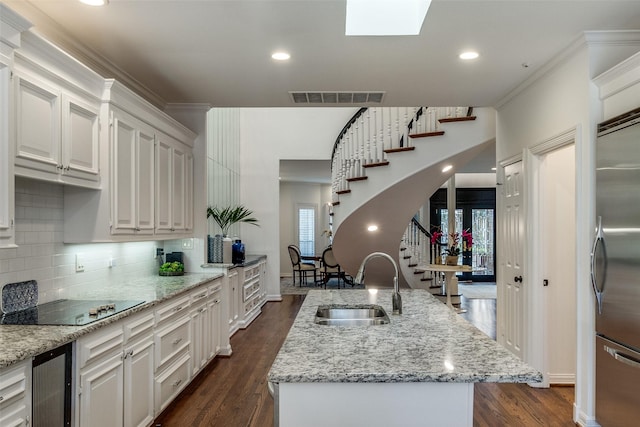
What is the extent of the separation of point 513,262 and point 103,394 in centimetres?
367

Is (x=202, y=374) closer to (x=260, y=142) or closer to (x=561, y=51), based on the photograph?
(x=561, y=51)

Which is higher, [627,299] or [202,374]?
[627,299]

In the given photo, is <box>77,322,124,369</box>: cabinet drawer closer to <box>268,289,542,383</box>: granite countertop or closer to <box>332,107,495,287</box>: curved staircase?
<box>268,289,542,383</box>: granite countertop

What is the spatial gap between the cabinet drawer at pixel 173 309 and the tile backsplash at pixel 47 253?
588 millimetres

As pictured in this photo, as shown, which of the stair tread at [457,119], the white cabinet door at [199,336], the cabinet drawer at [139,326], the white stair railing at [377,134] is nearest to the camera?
the cabinet drawer at [139,326]

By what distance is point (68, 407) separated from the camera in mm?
2111

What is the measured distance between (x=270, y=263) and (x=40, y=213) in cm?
568

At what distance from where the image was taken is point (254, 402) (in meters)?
3.55

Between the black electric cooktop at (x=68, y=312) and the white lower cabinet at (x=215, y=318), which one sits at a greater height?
the black electric cooktop at (x=68, y=312)

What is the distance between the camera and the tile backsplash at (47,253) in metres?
2.55

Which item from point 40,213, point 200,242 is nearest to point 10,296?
point 40,213

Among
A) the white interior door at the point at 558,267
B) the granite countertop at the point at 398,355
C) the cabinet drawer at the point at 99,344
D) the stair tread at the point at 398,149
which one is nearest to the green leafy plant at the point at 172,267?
the cabinet drawer at the point at 99,344

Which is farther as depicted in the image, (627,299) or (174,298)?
(174,298)

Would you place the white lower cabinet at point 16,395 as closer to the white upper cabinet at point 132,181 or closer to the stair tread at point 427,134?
the white upper cabinet at point 132,181
